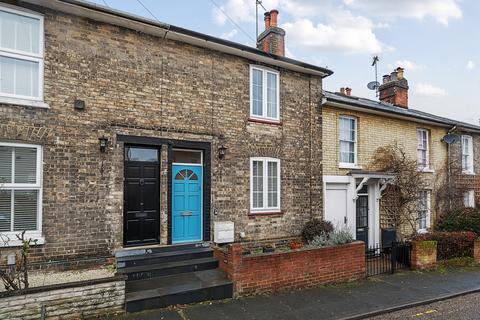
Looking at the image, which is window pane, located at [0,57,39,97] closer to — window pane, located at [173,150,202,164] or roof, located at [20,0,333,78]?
roof, located at [20,0,333,78]

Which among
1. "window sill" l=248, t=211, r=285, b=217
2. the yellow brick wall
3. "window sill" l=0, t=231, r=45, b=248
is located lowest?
"window sill" l=0, t=231, r=45, b=248

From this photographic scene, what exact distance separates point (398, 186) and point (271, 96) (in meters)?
6.34

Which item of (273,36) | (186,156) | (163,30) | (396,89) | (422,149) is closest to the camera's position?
(163,30)

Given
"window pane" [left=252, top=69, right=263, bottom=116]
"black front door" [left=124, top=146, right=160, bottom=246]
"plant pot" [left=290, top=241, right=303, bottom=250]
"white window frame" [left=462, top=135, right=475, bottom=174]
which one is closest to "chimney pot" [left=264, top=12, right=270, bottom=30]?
"window pane" [left=252, top=69, right=263, bottom=116]

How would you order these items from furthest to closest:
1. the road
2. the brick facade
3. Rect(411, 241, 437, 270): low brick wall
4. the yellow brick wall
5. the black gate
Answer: the yellow brick wall, Rect(411, 241, 437, 270): low brick wall, the black gate, the brick facade, the road

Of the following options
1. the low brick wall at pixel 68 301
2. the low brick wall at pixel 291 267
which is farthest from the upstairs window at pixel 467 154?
the low brick wall at pixel 68 301

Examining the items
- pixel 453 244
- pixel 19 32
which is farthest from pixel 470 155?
pixel 19 32

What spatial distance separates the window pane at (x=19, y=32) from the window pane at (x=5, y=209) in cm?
302

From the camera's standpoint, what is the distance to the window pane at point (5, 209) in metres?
6.55

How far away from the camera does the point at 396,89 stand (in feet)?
53.6

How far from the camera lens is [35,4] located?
6.88 m

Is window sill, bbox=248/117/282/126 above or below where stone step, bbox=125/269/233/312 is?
above

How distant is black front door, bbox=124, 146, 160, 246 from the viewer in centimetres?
794

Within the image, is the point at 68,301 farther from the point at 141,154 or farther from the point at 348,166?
the point at 348,166
